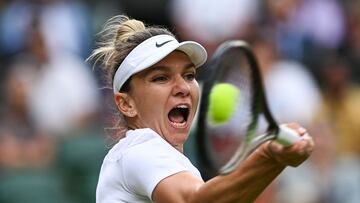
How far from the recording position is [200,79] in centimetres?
973

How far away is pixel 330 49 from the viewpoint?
12125mm

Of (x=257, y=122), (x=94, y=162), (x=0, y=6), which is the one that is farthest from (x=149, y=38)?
(x=0, y=6)

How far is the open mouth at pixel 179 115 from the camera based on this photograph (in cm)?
530

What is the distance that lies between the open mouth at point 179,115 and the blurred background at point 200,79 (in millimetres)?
4451

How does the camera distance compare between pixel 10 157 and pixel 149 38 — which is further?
pixel 10 157

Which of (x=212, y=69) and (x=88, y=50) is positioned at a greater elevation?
(x=212, y=69)

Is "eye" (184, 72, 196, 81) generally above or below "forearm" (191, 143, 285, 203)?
above

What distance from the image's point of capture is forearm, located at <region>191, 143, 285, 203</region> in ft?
14.8

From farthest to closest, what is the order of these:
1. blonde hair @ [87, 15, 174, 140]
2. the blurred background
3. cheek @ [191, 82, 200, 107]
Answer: the blurred background < blonde hair @ [87, 15, 174, 140] < cheek @ [191, 82, 200, 107]

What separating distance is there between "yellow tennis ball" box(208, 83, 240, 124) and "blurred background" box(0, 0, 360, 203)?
5176 millimetres

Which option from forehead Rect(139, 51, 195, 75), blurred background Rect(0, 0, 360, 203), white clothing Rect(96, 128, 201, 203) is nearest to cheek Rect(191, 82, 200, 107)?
forehead Rect(139, 51, 195, 75)

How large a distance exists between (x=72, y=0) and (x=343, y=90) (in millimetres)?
3337

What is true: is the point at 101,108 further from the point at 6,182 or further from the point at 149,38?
the point at 149,38

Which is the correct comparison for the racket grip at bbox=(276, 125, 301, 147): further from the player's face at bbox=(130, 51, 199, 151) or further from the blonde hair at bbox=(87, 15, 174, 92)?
the blonde hair at bbox=(87, 15, 174, 92)
